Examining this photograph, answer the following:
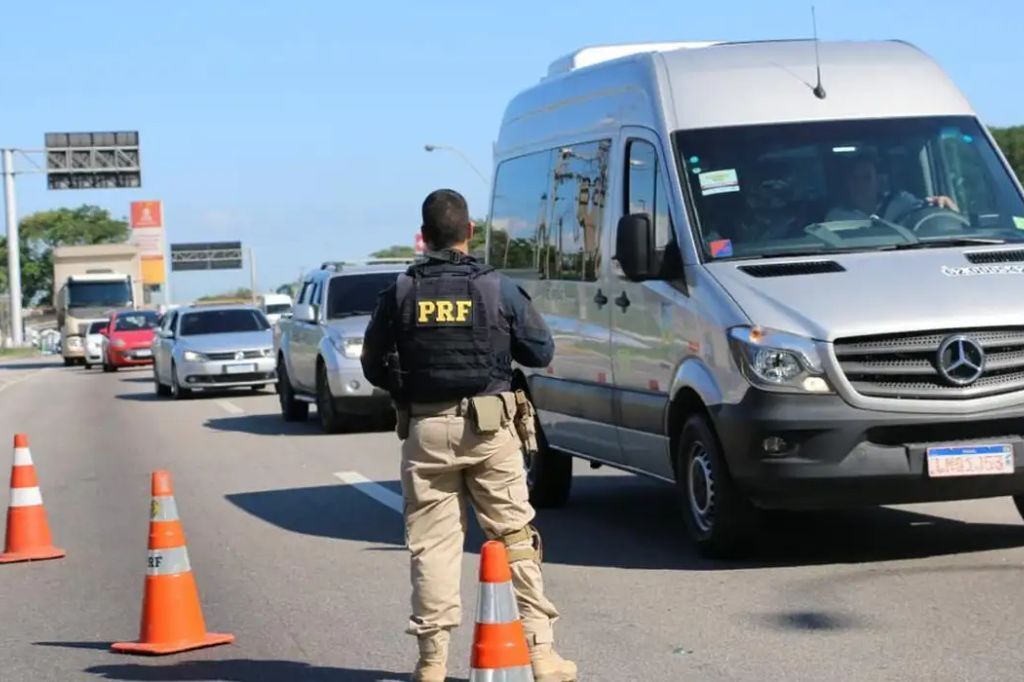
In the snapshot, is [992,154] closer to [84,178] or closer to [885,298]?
[885,298]

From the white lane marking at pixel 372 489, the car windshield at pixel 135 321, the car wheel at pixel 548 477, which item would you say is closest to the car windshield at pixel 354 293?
the white lane marking at pixel 372 489

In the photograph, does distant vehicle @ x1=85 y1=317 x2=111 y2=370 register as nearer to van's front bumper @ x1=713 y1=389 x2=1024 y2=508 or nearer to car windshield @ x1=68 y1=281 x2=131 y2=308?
car windshield @ x1=68 y1=281 x2=131 y2=308

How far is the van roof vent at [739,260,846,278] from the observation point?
920cm

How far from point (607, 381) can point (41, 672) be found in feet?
13.7

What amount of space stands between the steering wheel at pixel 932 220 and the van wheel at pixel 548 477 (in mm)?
3346

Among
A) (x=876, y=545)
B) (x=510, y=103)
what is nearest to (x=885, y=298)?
(x=876, y=545)

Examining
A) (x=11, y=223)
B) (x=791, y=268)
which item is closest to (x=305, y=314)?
(x=791, y=268)

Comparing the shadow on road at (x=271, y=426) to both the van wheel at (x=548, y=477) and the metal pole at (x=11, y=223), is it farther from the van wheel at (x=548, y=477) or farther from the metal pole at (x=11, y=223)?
the metal pole at (x=11, y=223)

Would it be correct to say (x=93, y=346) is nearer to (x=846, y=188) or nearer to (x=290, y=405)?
(x=290, y=405)

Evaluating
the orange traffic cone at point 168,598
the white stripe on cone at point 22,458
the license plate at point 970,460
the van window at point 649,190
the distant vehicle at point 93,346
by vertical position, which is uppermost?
the van window at point 649,190

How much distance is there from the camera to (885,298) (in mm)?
8852

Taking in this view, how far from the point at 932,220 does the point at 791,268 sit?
1.02 metres

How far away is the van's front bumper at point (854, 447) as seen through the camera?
8.73 m

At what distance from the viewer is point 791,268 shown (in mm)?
9250
